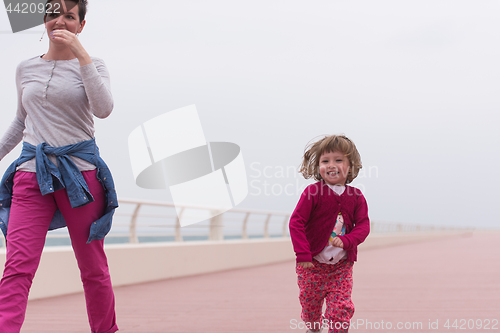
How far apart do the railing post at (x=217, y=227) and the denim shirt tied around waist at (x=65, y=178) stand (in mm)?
8426

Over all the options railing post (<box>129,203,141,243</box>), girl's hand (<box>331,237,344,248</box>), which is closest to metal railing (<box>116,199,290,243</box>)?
railing post (<box>129,203,141,243</box>)

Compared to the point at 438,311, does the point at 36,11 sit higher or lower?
higher

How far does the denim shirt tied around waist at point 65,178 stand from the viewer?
2926 mm

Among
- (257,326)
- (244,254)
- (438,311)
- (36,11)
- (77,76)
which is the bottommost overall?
(244,254)

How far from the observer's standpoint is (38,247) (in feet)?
9.71

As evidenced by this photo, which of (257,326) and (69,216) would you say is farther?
(257,326)

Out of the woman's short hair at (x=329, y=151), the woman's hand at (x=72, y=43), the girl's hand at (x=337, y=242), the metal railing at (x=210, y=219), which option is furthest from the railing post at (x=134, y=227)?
the woman's hand at (x=72, y=43)

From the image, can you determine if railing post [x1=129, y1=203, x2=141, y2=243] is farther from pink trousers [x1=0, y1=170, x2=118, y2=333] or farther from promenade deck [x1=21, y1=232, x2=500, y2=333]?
pink trousers [x1=0, y1=170, x2=118, y2=333]

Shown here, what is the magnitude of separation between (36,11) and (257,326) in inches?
107

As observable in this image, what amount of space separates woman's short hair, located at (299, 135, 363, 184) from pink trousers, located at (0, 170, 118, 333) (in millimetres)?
1193

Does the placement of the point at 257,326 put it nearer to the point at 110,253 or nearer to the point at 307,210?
the point at 307,210

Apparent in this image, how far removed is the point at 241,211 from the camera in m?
12.5

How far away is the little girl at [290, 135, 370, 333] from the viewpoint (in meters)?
3.29

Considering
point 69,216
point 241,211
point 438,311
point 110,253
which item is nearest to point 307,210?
point 69,216
